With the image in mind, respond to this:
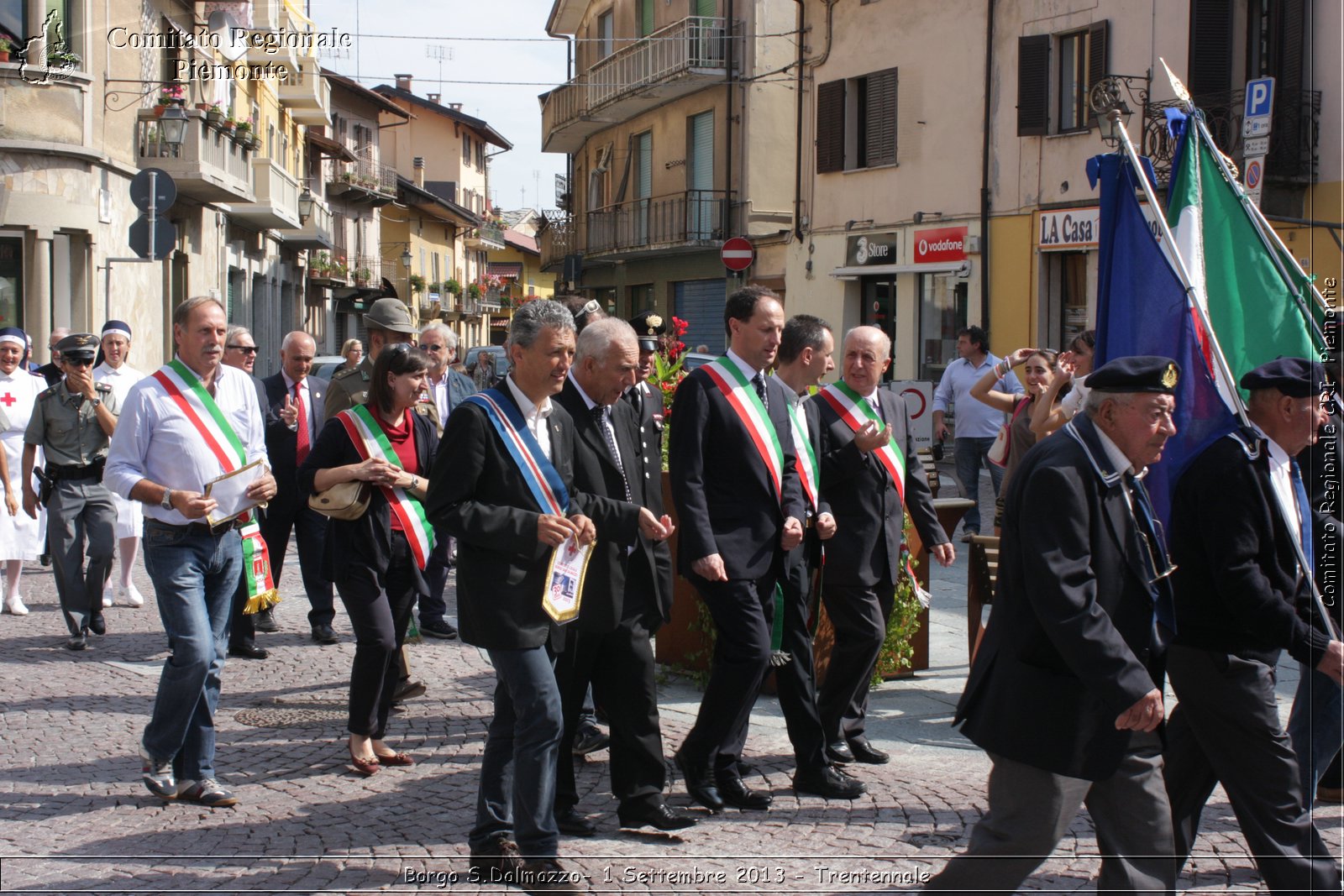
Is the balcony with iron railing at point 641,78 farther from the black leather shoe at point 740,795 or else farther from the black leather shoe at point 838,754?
the black leather shoe at point 740,795

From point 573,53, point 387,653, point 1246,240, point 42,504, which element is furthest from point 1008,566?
point 573,53

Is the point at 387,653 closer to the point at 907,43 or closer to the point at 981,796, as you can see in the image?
the point at 981,796

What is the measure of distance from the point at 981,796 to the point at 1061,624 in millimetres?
2182

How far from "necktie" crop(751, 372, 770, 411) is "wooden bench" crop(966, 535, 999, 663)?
1.73m

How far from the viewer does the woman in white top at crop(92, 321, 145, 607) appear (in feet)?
30.4

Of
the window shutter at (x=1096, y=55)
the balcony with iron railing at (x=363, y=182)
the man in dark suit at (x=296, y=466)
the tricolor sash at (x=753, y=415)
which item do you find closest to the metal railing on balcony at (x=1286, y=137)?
the window shutter at (x=1096, y=55)

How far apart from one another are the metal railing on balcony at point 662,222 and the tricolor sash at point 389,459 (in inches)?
1010

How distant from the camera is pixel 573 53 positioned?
4038 cm

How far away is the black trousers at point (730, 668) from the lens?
541 centimetres

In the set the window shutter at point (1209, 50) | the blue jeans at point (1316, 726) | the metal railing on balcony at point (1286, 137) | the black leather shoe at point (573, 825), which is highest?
the window shutter at point (1209, 50)

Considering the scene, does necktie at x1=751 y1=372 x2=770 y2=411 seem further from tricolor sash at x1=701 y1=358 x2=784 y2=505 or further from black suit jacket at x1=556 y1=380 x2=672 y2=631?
black suit jacket at x1=556 y1=380 x2=672 y2=631

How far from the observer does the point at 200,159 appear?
25.5 metres

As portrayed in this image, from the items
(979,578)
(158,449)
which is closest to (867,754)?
(979,578)

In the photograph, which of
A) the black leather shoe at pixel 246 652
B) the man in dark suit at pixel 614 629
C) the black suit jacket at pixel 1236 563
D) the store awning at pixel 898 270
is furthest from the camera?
the store awning at pixel 898 270
